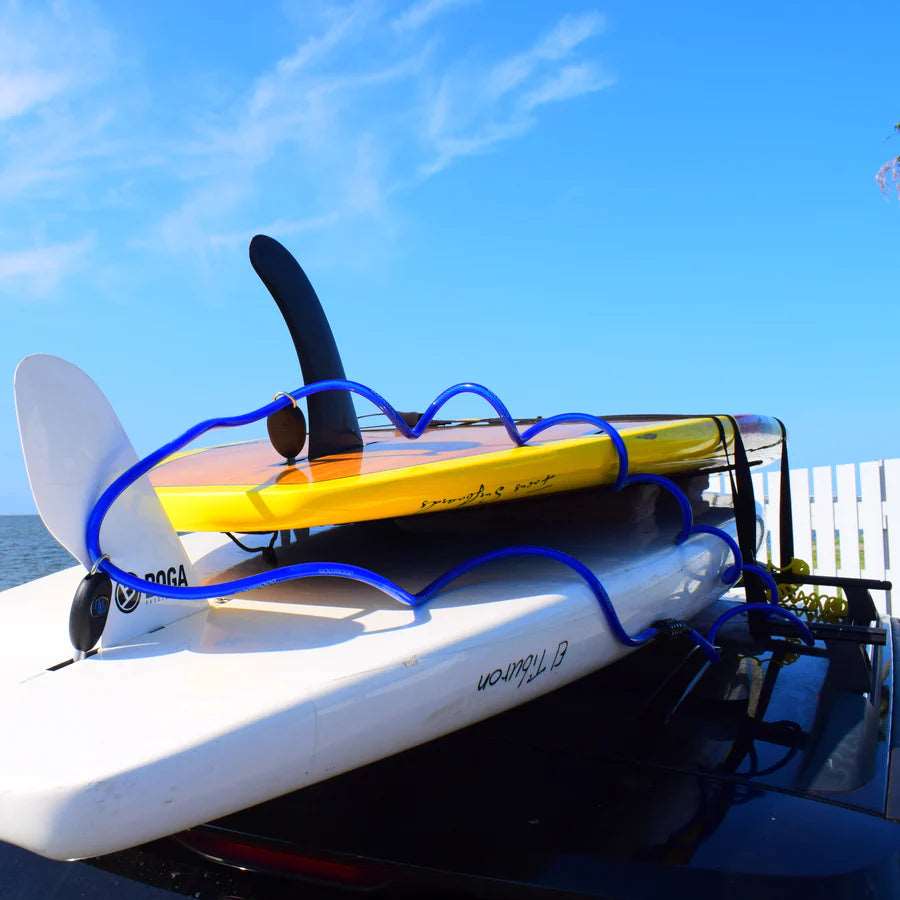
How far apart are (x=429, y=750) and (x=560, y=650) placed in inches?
15.1

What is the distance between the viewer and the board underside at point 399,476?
6.43ft

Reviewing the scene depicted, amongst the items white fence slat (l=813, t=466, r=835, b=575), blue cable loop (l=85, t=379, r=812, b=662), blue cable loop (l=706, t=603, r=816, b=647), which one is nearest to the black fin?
blue cable loop (l=85, t=379, r=812, b=662)

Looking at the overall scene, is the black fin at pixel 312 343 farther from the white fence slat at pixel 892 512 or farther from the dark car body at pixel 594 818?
Answer: the white fence slat at pixel 892 512

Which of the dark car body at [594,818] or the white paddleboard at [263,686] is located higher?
the white paddleboard at [263,686]

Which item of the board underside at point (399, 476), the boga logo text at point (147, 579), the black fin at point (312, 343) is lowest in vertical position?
the boga logo text at point (147, 579)

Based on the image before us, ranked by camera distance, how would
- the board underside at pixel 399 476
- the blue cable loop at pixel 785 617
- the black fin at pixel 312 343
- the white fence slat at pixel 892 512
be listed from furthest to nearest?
the white fence slat at pixel 892 512
the blue cable loop at pixel 785 617
the black fin at pixel 312 343
the board underside at pixel 399 476

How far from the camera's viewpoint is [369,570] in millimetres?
2238

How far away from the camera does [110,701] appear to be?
1475mm

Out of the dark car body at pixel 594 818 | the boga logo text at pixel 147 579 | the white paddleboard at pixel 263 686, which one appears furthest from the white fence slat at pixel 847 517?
the boga logo text at pixel 147 579

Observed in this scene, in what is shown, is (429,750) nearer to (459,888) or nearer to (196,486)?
(459,888)

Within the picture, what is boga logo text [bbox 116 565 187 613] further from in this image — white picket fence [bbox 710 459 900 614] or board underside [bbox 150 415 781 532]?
white picket fence [bbox 710 459 900 614]

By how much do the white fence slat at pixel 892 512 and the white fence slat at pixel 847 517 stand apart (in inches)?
10.8

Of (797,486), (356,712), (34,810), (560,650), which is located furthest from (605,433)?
(797,486)

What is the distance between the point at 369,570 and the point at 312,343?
0.75 m
